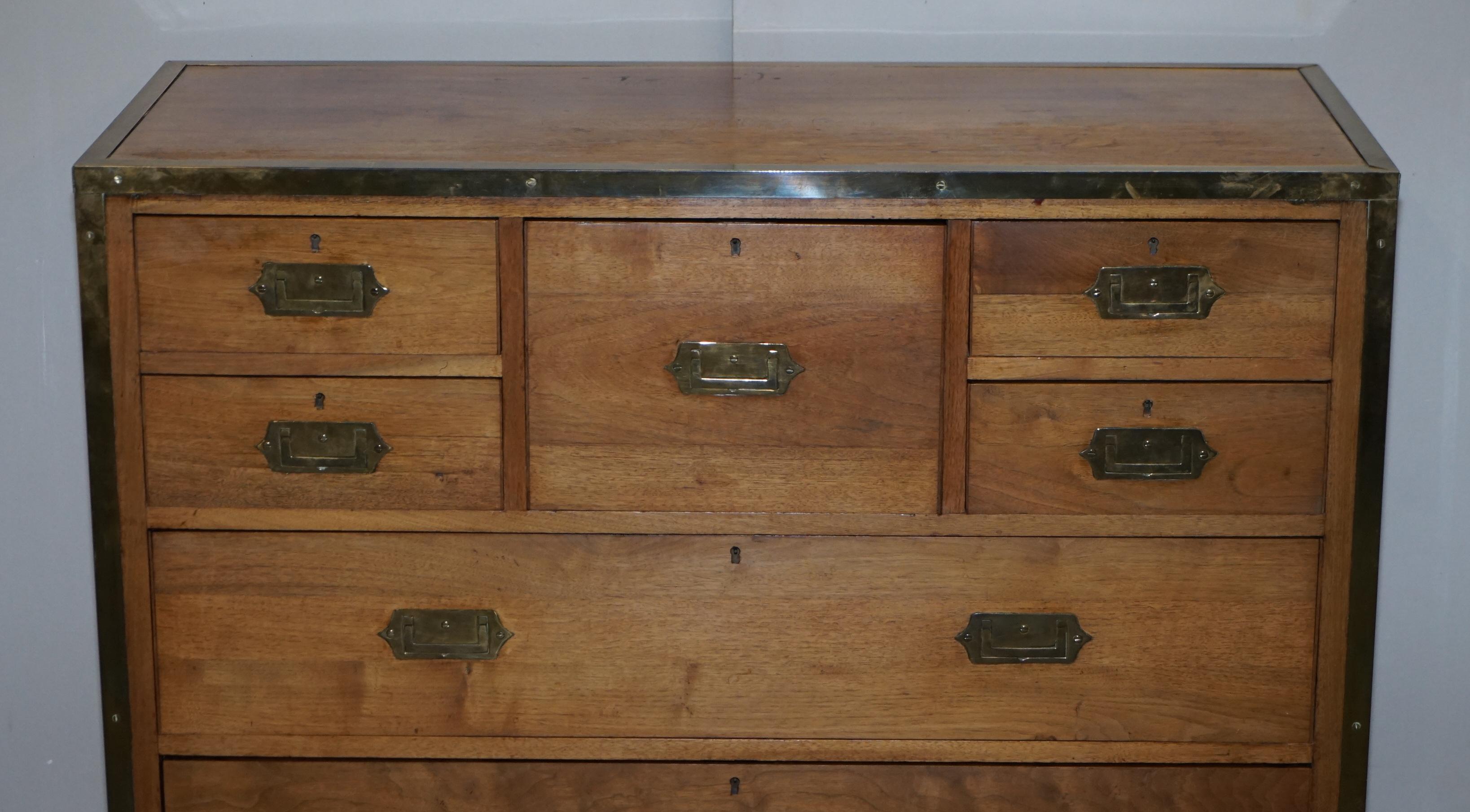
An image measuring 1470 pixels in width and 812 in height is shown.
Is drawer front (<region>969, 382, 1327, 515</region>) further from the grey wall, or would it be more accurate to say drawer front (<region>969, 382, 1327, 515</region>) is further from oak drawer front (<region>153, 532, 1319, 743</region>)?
the grey wall

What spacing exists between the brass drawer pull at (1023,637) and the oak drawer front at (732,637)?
0.01m

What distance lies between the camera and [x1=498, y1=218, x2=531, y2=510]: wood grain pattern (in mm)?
1530

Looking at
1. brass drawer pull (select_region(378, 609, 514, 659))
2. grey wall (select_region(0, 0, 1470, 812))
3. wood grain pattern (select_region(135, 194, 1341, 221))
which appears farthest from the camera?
grey wall (select_region(0, 0, 1470, 812))

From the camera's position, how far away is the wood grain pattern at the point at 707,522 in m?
1.59

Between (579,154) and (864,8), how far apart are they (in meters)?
→ 0.73

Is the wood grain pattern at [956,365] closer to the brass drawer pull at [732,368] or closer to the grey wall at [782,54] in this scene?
the brass drawer pull at [732,368]

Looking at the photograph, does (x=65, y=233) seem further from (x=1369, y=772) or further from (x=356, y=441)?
(x=1369, y=772)

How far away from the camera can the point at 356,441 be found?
1.57 meters

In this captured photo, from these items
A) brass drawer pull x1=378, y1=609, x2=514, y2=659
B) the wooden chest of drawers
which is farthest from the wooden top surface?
brass drawer pull x1=378, y1=609, x2=514, y2=659

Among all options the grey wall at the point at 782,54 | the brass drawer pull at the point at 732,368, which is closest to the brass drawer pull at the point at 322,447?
the brass drawer pull at the point at 732,368

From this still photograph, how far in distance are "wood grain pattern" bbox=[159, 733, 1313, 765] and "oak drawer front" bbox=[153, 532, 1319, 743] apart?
1 cm

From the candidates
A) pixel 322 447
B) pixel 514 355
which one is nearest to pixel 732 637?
pixel 514 355

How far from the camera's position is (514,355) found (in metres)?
1.55

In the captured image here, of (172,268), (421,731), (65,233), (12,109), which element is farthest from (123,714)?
(12,109)
